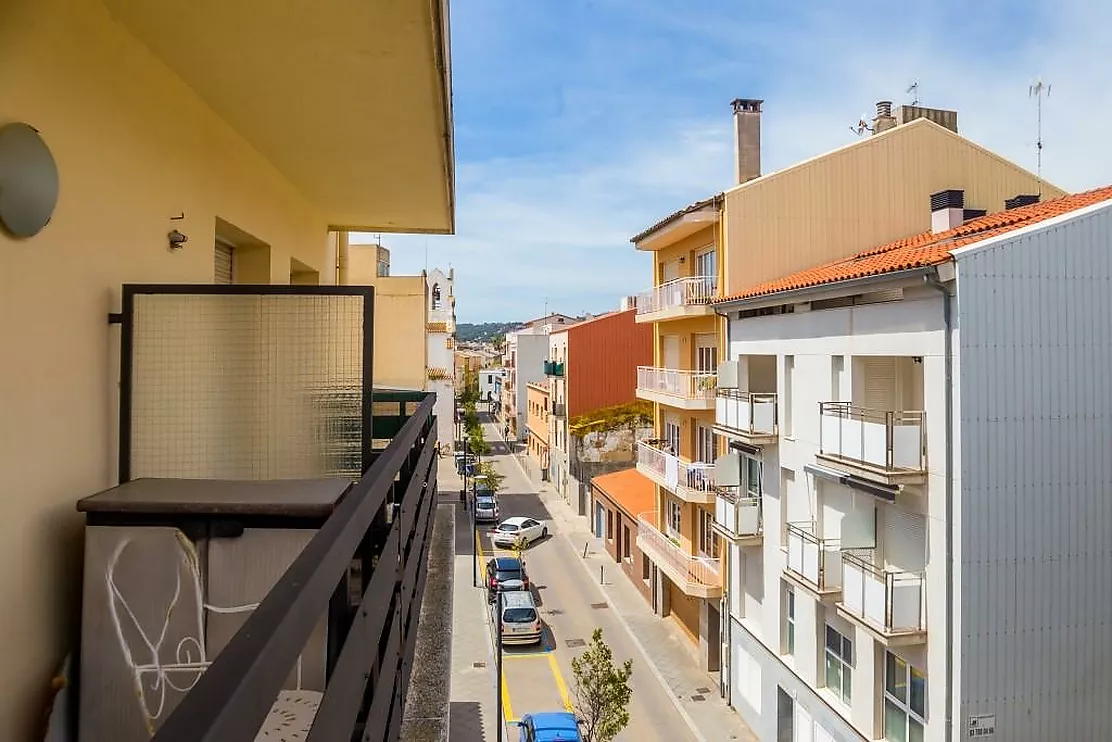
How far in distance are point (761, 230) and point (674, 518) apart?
27.4ft

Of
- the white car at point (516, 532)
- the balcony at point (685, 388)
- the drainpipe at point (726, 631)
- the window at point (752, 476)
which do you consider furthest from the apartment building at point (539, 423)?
the window at point (752, 476)

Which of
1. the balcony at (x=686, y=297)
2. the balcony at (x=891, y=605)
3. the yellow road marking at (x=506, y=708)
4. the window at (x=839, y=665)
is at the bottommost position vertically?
the yellow road marking at (x=506, y=708)

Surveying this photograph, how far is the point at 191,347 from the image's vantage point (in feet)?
9.53

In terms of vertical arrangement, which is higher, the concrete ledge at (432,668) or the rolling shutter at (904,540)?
the concrete ledge at (432,668)

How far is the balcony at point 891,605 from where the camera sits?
9.26m

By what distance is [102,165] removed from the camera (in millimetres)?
2715

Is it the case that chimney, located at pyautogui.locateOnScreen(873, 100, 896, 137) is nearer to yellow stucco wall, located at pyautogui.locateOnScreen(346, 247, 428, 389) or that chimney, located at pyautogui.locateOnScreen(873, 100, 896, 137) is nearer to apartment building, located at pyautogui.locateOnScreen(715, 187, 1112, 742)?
apartment building, located at pyautogui.locateOnScreen(715, 187, 1112, 742)

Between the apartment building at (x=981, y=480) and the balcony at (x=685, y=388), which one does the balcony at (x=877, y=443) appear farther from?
the balcony at (x=685, y=388)

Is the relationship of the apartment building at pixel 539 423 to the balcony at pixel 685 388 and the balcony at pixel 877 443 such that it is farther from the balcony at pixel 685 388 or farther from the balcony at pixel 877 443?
the balcony at pixel 877 443

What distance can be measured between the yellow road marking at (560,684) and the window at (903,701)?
23.3 feet

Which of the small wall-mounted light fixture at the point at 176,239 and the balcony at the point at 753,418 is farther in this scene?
the balcony at the point at 753,418

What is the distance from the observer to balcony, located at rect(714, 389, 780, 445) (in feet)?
43.3

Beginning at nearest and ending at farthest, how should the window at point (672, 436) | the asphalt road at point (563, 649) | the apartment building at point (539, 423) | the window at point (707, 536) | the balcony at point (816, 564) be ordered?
the balcony at point (816, 564), the asphalt road at point (563, 649), the window at point (707, 536), the window at point (672, 436), the apartment building at point (539, 423)

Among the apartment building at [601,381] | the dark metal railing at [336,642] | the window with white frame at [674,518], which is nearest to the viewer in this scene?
the dark metal railing at [336,642]
